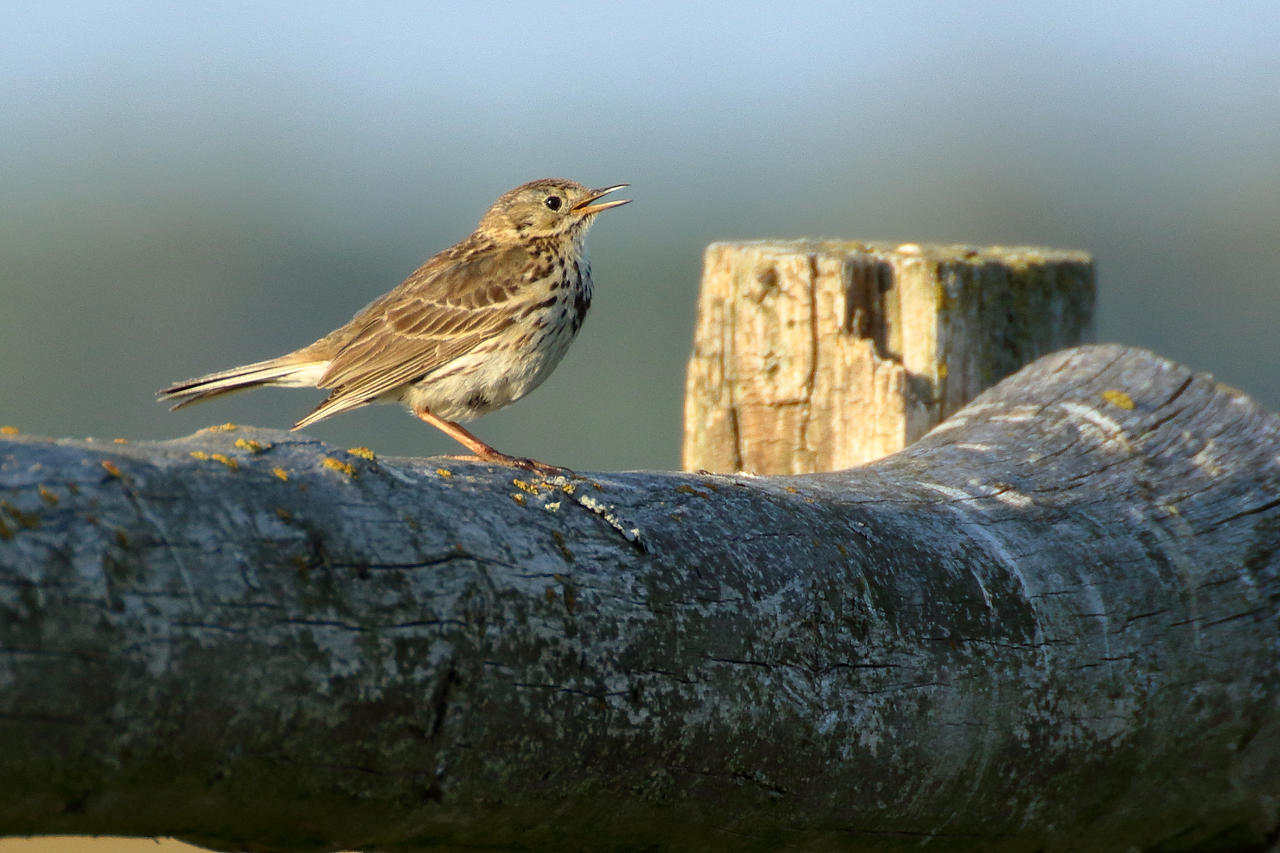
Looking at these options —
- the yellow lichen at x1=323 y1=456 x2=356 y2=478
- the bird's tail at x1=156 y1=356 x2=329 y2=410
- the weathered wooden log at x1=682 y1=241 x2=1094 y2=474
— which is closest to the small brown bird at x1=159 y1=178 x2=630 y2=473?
the bird's tail at x1=156 y1=356 x2=329 y2=410

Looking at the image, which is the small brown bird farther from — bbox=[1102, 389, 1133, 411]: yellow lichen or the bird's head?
bbox=[1102, 389, 1133, 411]: yellow lichen

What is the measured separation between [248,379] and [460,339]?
878 millimetres

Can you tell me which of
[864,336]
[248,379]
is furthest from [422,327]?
[864,336]

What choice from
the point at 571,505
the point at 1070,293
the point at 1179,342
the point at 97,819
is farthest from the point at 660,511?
the point at 1179,342

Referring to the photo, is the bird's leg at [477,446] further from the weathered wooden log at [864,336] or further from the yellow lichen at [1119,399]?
the yellow lichen at [1119,399]

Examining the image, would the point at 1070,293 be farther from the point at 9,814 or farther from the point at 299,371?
the point at 9,814

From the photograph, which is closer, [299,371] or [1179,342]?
[299,371]

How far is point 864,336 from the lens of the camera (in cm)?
495

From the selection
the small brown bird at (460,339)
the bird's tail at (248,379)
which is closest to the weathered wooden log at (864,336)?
the small brown bird at (460,339)

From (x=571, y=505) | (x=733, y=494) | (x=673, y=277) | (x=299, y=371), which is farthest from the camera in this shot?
(x=673, y=277)

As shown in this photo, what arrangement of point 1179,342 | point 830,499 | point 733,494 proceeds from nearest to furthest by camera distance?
point 733,494, point 830,499, point 1179,342

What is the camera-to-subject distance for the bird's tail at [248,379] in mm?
5047

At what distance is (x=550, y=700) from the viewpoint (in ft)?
6.74

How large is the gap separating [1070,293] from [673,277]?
23269 millimetres
